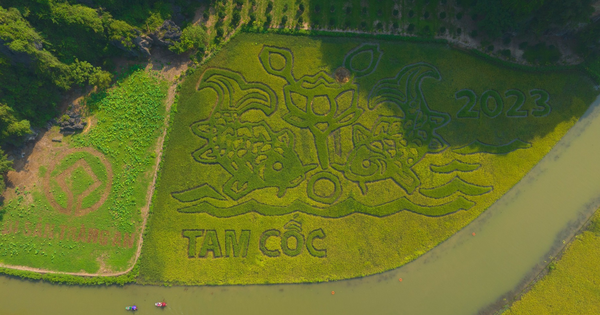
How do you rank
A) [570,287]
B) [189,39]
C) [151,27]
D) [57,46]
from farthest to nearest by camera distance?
[151,27]
[189,39]
[570,287]
[57,46]

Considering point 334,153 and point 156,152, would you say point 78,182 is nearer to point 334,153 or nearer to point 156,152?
point 156,152

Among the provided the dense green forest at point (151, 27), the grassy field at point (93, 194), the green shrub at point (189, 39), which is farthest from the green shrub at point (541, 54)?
the grassy field at point (93, 194)

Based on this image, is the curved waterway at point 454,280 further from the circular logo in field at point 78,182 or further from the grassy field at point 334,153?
the circular logo in field at point 78,182

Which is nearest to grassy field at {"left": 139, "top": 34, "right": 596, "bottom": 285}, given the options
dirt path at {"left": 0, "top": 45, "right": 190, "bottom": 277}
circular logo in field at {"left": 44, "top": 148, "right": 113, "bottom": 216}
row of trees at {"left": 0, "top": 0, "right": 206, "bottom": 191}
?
dirt path at {"left": 0, "top": 45, "right": 190, "bottom": 277}

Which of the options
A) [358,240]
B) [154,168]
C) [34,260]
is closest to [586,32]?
[358,240]

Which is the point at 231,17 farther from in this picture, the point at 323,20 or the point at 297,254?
the point at 297,254

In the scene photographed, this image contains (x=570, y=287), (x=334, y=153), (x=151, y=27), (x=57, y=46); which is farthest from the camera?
(x=334, y=153)

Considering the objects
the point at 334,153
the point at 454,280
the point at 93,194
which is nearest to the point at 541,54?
the point at 334,153
